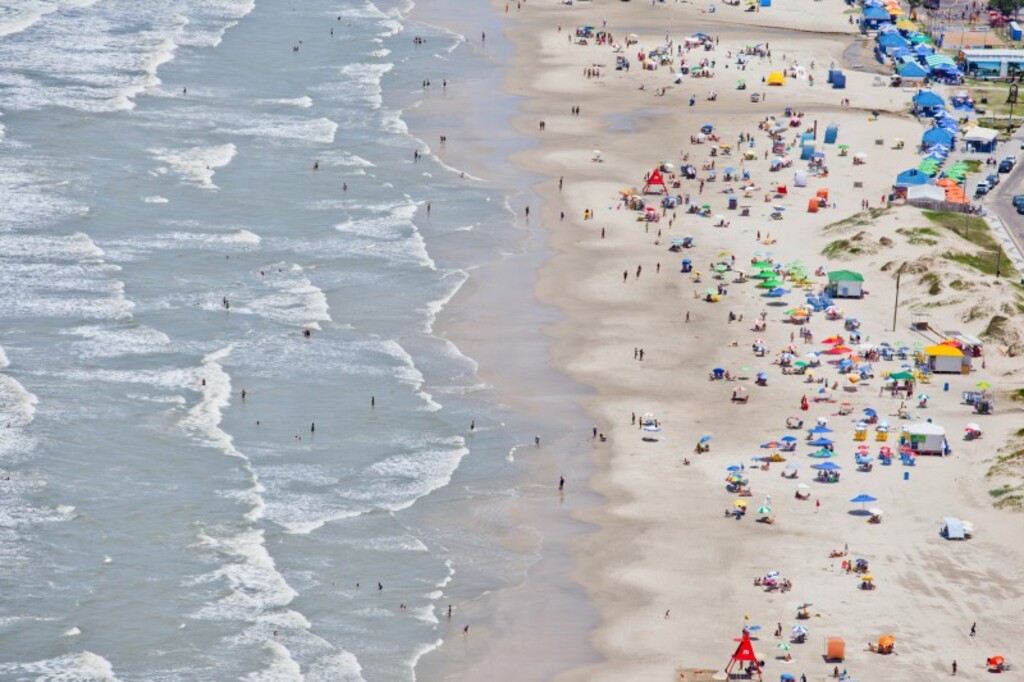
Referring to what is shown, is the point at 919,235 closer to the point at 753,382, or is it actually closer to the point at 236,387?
the point at 753,382

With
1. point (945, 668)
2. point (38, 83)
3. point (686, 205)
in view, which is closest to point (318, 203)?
point (686, 205)

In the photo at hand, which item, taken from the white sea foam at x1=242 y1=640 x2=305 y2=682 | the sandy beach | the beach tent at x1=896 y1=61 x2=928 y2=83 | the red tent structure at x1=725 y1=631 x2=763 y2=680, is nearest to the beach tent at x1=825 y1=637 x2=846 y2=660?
the sandy beach

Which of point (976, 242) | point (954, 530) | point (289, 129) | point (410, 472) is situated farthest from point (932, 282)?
point (289, 129)

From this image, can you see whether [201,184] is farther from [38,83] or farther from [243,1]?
[243,1]

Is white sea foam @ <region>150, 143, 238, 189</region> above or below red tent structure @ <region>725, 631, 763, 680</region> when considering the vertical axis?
above

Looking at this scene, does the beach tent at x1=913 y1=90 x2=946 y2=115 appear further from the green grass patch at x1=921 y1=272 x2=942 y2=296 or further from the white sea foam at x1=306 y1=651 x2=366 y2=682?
the white sea foam at x1=306 y1=651 x2=366 y2=682

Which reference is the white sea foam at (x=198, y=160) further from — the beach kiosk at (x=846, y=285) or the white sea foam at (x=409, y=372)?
the beach kiosk at (x=846, y=285)

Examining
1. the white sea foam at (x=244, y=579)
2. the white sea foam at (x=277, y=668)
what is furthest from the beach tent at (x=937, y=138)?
the white sea foam at (x=277, y=668)
